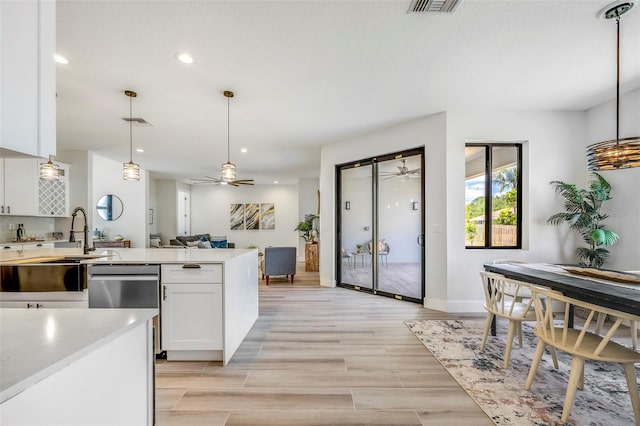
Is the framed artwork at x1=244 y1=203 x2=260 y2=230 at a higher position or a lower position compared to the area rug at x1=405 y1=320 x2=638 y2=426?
higher

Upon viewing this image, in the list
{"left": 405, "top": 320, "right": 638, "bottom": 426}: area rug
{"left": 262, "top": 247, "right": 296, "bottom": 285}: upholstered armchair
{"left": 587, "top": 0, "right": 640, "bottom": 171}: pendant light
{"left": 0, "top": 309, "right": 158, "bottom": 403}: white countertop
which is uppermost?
{"left": 587, "top": 0, "right": 640, "bottom": 171}: pendant light

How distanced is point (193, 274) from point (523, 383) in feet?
9.32

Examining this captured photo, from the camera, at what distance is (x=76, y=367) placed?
84cm

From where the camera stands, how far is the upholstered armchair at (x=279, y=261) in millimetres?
5844

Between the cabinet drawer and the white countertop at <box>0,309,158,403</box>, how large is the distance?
4.52 feet

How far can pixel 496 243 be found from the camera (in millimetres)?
4145

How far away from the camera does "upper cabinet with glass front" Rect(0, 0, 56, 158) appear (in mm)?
688

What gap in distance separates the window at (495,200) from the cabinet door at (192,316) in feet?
11.4

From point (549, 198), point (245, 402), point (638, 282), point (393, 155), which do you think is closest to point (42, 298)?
point (245, 402)

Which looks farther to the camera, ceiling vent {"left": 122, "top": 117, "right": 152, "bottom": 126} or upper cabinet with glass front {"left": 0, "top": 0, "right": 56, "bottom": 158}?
ceiling vent {"left": 122, "top": 117, "right": 152, "bottom": 126}

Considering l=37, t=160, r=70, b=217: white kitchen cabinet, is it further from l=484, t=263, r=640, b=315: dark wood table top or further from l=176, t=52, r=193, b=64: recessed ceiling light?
l=484, t=263, r=640, b=315: dark wood table top

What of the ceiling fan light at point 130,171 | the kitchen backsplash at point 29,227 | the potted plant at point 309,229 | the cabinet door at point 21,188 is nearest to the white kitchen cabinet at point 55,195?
the cabinet door at point 21,188

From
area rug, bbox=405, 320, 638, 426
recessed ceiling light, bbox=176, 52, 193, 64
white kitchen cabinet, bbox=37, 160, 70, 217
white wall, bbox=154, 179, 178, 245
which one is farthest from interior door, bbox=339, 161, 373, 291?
white wall, bbox=154, 179, 178, 245

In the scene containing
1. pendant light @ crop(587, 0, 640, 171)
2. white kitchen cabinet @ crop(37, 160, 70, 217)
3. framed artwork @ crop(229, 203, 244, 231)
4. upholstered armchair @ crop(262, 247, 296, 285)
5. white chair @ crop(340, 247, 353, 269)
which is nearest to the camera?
pendant light @ crop(587, 0, 640, 171)
